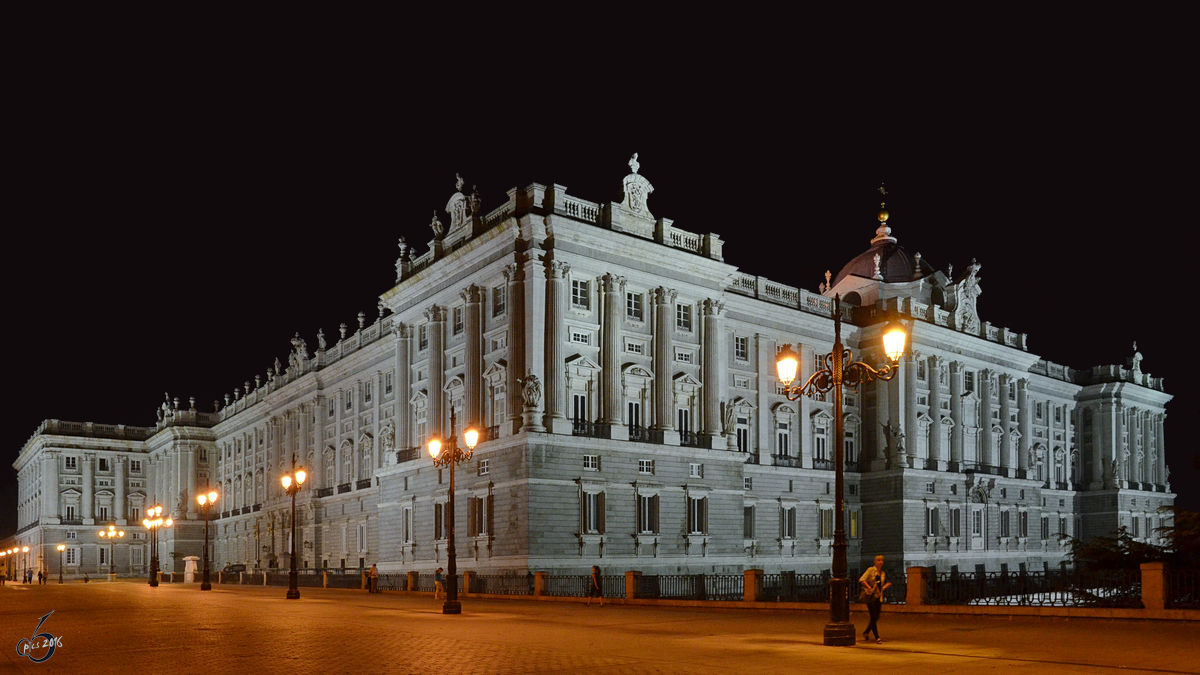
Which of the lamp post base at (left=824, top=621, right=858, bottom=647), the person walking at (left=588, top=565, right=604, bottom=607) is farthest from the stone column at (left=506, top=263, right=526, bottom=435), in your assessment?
the lamp post base at (left=824, top=621, right=858, bottom=647)

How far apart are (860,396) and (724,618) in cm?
4689

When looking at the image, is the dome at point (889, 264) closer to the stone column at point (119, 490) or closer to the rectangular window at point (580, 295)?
the rectangular window at point (580, 295)

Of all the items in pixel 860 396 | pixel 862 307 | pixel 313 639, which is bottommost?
pixel 313 639

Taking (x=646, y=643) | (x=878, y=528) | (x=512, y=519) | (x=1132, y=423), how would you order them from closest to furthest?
(x=646, y=643), (x=512, y=519), (x=878, y=528), (x=1132, y=423)

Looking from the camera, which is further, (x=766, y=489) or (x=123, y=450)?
(x=123, y=450)

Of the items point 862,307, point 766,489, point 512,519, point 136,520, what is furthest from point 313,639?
point 136,520

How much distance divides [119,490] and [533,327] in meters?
97.0

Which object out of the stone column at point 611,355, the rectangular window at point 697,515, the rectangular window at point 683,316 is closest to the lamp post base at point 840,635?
the stone column at point 611,355

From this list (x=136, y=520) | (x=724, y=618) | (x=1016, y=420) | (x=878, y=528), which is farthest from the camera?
(x=136, y=520)

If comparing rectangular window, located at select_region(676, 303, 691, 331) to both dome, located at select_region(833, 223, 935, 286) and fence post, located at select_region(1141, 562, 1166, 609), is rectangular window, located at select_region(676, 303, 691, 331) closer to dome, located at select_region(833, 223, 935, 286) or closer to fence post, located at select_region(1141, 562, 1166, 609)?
dome, located at select_region(833, 223, 935, 286)

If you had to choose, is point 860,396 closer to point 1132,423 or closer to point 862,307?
point 862,307

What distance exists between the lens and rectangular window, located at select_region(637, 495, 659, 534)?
2120 inches

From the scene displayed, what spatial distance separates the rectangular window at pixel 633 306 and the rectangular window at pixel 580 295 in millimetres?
2566

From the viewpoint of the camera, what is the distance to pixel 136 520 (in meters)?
129
